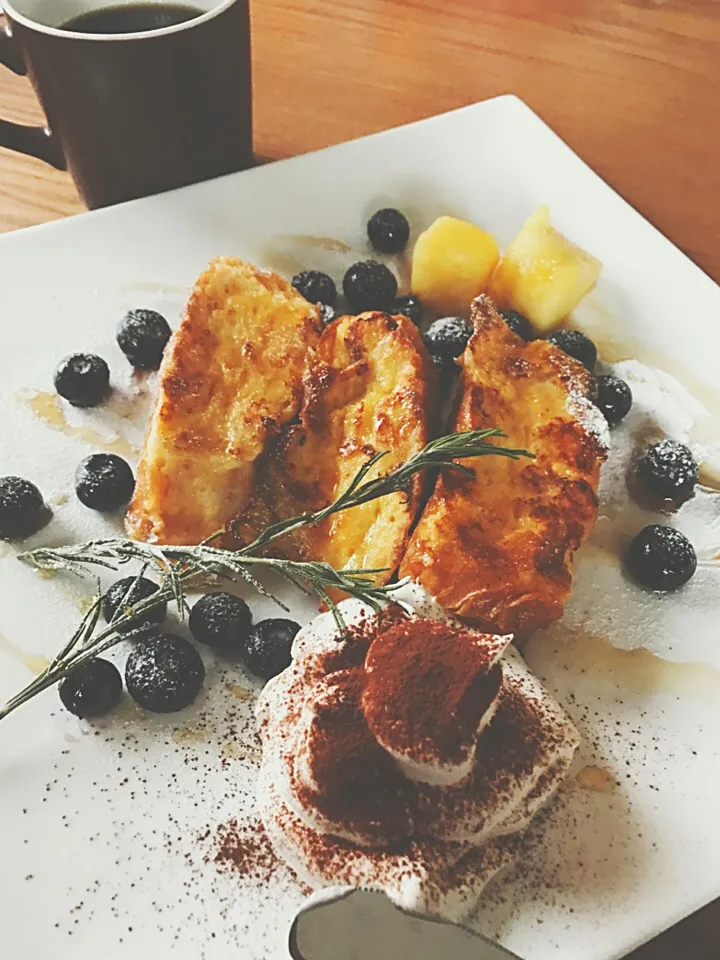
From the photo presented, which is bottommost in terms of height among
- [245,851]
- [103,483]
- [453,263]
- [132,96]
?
[245,851]

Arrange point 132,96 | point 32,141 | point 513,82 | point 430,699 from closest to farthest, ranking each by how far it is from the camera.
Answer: point 430,699 → point 132,96 → point 32,141 → point 513,82

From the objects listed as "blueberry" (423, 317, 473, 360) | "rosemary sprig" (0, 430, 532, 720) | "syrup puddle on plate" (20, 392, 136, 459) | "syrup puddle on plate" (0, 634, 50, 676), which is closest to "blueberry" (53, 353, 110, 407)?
"syrup puddle on plate" (20, 392, 136, 459)

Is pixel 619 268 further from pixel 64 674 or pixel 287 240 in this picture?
pixel 64 674

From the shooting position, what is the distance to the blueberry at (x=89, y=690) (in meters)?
1.23

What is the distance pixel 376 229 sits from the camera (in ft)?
5.97

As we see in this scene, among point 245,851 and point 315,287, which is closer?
point 245,851

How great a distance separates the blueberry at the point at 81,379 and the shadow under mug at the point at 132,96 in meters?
0.45

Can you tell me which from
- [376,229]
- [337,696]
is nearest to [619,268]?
[376,229]

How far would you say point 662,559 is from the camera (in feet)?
4.50

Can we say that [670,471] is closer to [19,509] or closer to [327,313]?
[327,313]

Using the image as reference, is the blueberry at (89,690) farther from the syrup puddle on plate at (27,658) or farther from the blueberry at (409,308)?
the blueberry at (409,308)

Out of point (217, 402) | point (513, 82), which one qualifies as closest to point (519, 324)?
point (217, 402)

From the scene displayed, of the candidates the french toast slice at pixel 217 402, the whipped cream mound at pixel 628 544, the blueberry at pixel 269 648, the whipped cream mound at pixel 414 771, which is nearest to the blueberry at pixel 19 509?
the french toast slice at pixel 217 402

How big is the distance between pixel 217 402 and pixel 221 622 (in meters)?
0.36
